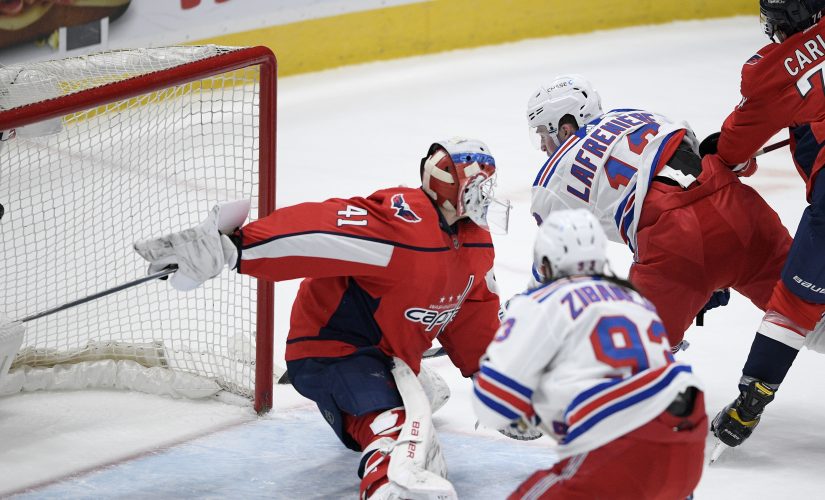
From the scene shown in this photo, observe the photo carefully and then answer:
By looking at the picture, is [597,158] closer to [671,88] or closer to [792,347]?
[792,347]

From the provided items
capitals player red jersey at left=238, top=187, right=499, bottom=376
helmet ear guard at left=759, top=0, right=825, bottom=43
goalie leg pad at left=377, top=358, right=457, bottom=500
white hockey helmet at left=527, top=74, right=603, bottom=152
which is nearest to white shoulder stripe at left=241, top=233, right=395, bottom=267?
capitals player red jersey at left=238, top=187, right=499, bottom=376

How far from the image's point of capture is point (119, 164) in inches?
175

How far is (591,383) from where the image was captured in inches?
95.1

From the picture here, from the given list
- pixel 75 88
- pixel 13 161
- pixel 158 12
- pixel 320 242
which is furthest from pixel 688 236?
pixel 158 12

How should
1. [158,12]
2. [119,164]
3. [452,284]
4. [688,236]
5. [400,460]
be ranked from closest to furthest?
[400,460] → [452,284] → [688,236] → [119,164] → [158,12]

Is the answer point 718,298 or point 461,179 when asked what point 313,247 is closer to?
point 461,179

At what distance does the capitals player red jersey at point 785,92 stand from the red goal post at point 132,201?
1404 millimetres

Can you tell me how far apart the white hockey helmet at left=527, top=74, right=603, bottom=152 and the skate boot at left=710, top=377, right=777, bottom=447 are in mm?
950

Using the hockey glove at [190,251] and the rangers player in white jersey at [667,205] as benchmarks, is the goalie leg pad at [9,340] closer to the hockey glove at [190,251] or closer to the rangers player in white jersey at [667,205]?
the hockey glove at [190,251]

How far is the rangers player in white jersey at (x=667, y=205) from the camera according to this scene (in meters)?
3.62

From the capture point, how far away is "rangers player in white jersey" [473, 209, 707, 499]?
7.96 ft

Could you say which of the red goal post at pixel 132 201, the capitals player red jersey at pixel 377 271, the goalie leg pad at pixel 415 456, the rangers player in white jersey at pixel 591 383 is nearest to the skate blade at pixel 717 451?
the capitals player red jersey at pixel 377 271


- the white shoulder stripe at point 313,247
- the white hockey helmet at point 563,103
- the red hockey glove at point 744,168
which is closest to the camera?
the white shoulder stripe at point 313,247

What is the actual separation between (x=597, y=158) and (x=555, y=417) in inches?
53.3
